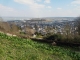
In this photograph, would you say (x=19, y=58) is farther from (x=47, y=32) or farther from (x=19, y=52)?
(x=47, y=32)

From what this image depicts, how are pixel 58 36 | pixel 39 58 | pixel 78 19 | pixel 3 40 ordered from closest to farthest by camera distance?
pixel 39 58 → pixel 3 40 → pixel 58 36 → pixel 78 19

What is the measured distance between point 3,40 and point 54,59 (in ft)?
7.52

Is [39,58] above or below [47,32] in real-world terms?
above

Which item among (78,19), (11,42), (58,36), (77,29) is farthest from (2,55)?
(78,19)

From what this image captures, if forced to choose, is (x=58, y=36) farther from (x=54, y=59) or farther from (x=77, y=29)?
(x=54, y=59)

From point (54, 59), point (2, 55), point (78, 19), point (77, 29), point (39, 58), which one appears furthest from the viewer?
point (78, 19)

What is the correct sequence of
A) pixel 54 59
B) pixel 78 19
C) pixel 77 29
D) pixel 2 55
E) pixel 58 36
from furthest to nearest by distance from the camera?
pixel 78 19 → pixel 77 29 → pixel 58 36 → pixel 54 59 → pixel 2 55

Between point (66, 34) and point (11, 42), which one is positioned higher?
point (11, 42)

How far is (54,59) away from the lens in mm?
7328

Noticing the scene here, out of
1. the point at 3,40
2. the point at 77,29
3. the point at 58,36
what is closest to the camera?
the point at 3,40

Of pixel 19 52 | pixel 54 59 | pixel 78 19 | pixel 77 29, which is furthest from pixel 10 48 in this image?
pixel 78 19

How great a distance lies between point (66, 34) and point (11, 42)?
20.5 meters

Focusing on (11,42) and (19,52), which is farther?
(11,42)

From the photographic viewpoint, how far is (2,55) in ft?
20.4
